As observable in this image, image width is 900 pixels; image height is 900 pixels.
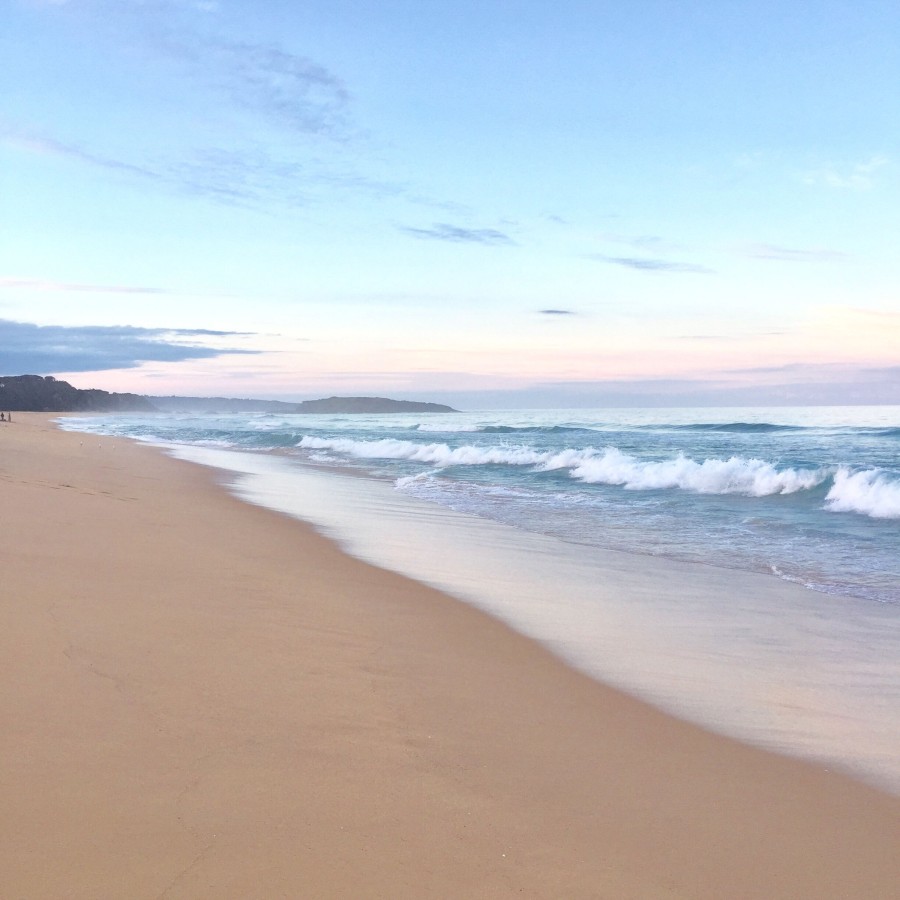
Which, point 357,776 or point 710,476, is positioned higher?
point 710,476

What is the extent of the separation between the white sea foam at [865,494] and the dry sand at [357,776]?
1113 centimetres

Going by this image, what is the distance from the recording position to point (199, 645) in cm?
446

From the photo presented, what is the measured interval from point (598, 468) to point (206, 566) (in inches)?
613

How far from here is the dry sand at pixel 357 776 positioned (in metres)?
2.46

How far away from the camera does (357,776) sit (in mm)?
3053

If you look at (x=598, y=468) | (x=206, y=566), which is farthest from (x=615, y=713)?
(x=598, y=468)

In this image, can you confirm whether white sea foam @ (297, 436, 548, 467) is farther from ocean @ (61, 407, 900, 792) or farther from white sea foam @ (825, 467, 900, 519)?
white sea foam @ (825, 467, 900, 519)

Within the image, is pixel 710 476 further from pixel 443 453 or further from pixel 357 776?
pixel 357 776

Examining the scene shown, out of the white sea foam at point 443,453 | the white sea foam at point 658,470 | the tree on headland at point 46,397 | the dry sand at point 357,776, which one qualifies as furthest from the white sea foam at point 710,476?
the tree on headland at point 46,397

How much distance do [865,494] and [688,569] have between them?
8.22 m

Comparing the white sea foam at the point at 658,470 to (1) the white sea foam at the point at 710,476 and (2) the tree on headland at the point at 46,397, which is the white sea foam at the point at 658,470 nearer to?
(1) the white sea foam at the point at 710,476

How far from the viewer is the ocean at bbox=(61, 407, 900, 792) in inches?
179

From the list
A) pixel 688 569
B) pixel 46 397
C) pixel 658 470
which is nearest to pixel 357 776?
pixel 688 569

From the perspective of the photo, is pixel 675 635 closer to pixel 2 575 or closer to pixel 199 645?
pixel 199 645
